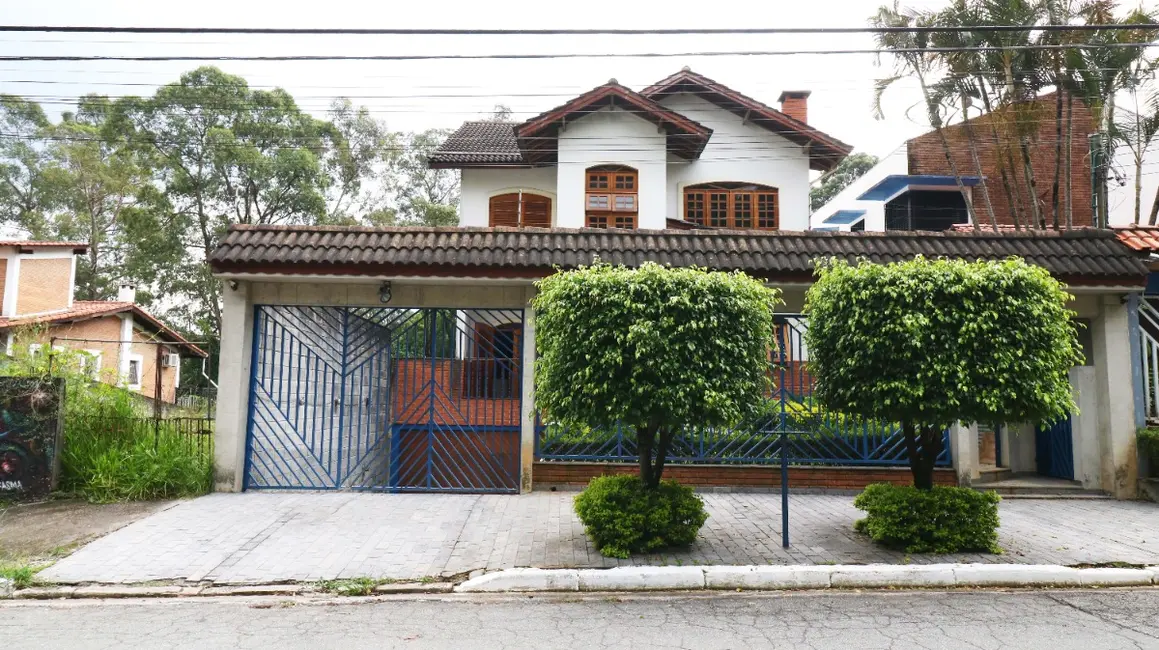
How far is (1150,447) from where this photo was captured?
31.8 feet

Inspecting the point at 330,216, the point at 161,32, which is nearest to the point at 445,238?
the point at 161,32

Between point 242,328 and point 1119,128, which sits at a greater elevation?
point 1119,128

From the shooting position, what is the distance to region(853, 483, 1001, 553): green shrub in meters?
6.68

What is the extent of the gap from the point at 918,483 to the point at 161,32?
933 centimetres

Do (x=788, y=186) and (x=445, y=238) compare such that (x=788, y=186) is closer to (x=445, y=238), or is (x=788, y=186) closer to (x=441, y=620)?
(x=445, y=238)

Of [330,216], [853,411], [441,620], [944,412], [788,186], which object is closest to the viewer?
[441,620]

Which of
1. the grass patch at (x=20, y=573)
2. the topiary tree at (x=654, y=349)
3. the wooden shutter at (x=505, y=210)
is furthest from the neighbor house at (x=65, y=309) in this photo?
the topiary tree at (x=654, y=349)

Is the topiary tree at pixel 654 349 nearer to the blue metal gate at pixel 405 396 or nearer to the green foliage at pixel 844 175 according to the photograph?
the blue metal gate at pixel 405 396

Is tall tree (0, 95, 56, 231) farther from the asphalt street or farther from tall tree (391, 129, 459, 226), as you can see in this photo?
the asphalt street

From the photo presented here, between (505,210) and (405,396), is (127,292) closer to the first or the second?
(505,210)

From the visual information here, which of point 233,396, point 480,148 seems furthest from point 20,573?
point 480,148

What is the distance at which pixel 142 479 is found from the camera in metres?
8.87

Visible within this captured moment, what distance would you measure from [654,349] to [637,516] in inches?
64.8

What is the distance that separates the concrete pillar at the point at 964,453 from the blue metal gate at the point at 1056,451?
1.23 metres
